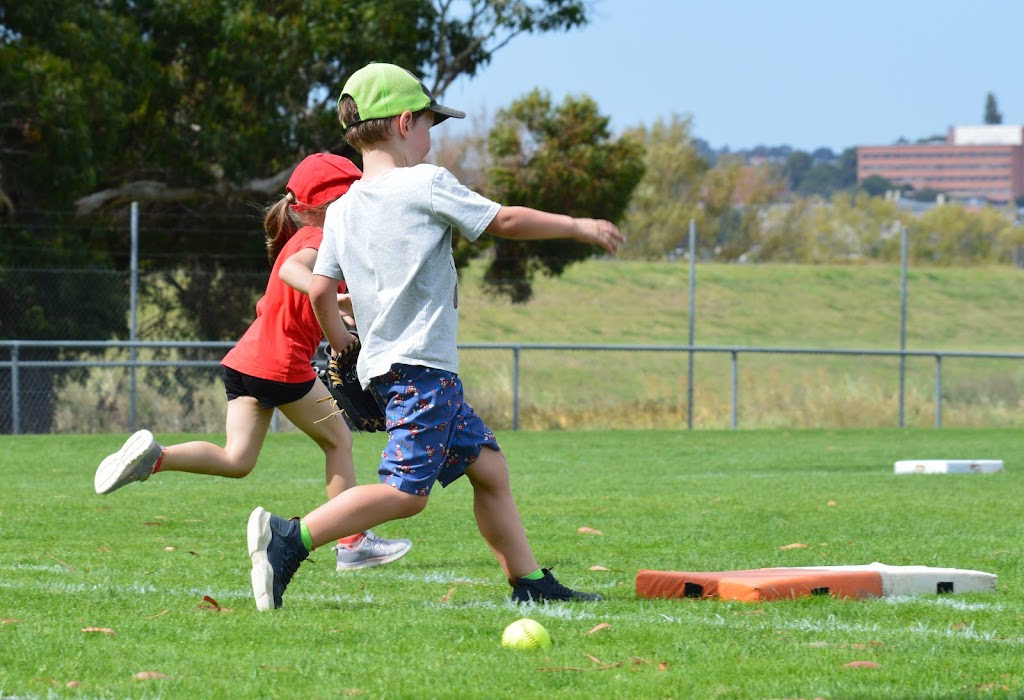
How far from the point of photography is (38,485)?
31.9 ft

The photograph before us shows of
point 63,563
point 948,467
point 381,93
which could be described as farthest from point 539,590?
point 948,467

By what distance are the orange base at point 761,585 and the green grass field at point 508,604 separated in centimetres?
7

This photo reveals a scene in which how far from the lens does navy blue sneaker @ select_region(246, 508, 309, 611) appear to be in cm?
455

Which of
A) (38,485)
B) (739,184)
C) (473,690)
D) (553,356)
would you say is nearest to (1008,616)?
(473,690)

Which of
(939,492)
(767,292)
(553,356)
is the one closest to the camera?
(939,492)

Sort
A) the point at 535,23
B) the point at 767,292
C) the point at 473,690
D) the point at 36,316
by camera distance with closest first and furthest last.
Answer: the point at 473,690 < the point at 36,316 < the point at 535,23 < the point at 767,292

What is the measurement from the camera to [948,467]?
11242 millimetres

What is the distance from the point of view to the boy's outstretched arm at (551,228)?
4277 millimetres

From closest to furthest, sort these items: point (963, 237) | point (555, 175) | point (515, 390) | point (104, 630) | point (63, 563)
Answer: point (104, 630) < point (63, 563) < point (515, 390) < point (555, 175) < point (963, 237)

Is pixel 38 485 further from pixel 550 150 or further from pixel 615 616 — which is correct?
pixel 550 150

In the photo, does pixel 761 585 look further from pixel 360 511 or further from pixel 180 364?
pixel 180 364

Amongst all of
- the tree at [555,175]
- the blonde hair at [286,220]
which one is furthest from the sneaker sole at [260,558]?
the tree at [555,175]

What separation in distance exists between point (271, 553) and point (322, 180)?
5.81 feet

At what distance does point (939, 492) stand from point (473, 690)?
6808 millimetres
